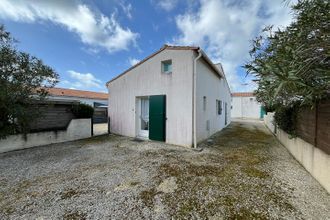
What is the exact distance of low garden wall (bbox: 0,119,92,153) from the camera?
19.6ft

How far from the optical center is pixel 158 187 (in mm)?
3238

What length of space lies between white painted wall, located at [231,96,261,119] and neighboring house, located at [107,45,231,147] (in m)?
21.4

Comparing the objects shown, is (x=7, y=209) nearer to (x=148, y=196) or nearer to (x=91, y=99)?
(x=148, y=196)

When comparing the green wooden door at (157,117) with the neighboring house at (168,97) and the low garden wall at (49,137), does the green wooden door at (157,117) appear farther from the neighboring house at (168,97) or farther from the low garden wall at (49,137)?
the low garden wall at (49,137)

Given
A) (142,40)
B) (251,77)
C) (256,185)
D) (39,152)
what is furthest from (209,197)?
(142,40)

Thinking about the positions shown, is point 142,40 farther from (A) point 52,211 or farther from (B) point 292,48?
(A) point 52,211

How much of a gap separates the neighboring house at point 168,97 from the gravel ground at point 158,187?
5.37ft

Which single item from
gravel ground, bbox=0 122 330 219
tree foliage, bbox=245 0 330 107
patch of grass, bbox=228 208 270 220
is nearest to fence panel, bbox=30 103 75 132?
gravel ground, bbox=0 122 330 219

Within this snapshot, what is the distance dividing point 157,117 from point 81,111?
4477mm

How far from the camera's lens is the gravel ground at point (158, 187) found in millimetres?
2447

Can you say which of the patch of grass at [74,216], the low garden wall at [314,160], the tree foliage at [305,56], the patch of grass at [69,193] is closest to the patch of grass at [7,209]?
the patch of grass at [69,193]

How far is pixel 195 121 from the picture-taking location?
20.8 ft

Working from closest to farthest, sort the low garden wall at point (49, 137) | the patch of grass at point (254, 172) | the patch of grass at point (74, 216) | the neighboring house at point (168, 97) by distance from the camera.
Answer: the patch of grass at point (74, 216), the patch of grass at point (254, 172), the low garden wall at point (49, 137), the neighboring house at point (168, 97)

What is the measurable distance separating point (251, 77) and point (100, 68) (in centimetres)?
1397
